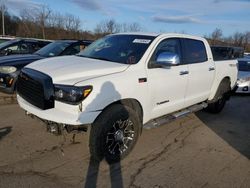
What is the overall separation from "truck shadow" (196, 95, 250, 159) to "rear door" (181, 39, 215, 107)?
2.61ft

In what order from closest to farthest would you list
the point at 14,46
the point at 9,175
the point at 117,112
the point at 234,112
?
the point at 9,175, the point at 117,112, the point at 234,112, the point at 14,46

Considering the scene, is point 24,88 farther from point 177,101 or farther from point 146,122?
point 177,101

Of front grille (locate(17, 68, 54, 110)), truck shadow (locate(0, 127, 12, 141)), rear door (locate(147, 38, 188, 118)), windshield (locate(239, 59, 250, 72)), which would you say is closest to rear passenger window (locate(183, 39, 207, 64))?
rear door (locate(147, 38, 188, 118))

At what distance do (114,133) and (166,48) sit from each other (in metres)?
1.90

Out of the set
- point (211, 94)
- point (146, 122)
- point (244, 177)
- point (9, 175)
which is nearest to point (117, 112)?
point (146, 122)

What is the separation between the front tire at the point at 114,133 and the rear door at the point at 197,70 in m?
1.75

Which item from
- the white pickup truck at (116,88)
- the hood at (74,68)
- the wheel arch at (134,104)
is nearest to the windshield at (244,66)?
the white pickup truck at (116,88)

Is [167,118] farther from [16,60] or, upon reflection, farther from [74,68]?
[16,60]

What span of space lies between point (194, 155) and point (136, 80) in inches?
65.4

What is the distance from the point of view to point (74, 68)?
432 centimetres

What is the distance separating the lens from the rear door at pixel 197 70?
5932 mm

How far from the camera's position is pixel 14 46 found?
10.5 m

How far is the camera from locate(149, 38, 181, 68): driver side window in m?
4.95

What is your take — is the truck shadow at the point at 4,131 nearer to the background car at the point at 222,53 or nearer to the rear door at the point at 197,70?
the rear door at the point at 197,70
